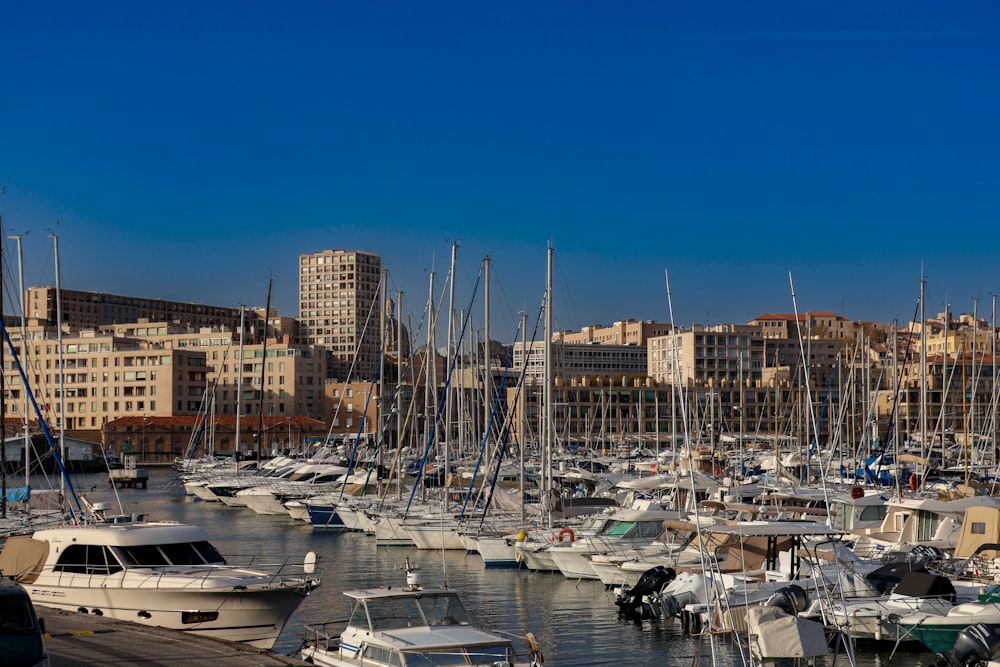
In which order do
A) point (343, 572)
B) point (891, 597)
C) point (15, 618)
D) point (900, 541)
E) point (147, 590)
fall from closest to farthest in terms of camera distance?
point (15, 618)
point (147, 590)
point (891, 597)
point (900, 541)
point (343, 572)

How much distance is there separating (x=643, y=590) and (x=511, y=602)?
166 inches

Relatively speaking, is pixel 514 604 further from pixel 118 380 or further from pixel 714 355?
pixel 714 355

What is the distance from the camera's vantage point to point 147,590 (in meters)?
23.7

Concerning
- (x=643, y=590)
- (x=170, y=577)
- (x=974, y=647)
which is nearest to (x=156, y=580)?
(x=170, y=577)

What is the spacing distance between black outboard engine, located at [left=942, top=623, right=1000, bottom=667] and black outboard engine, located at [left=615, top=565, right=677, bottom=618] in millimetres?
9099

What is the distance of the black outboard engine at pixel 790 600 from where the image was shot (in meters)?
25.1

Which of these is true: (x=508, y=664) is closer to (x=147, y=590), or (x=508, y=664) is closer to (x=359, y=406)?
(x=147, y=590)

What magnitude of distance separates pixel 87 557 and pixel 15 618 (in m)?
9.20

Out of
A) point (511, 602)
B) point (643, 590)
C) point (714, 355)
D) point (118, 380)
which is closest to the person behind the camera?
point (643, 590)

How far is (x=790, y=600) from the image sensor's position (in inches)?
993

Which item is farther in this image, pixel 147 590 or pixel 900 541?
pixel 900 541

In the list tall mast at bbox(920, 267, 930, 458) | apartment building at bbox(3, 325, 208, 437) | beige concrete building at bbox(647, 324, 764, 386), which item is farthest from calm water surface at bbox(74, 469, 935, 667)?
beige concrete building at bbox(647, 324, 764, 386)

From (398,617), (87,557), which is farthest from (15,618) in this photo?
(87,557)

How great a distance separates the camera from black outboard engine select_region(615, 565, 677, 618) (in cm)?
3028
